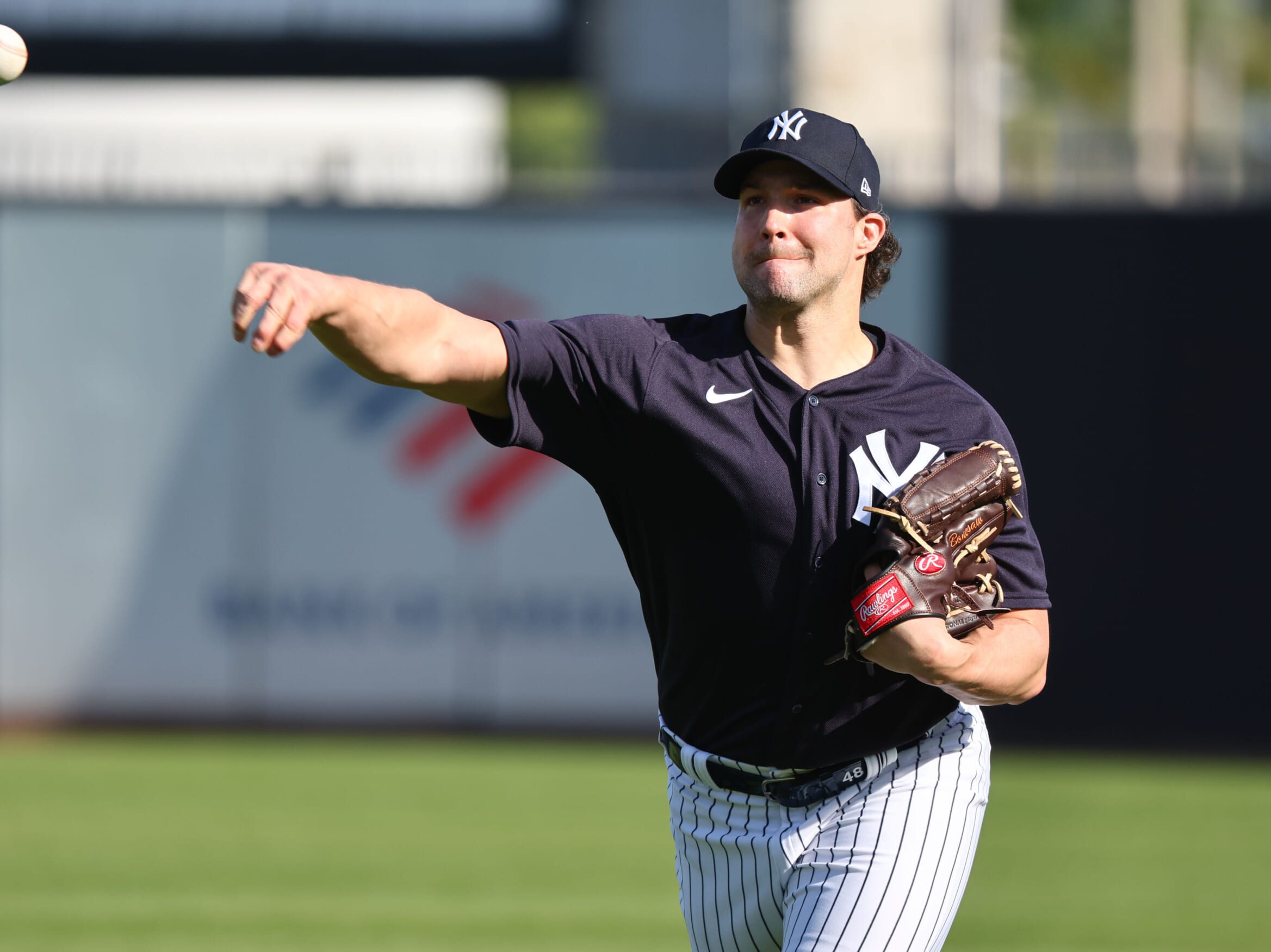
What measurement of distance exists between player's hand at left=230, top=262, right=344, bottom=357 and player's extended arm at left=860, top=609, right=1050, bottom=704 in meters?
1.24

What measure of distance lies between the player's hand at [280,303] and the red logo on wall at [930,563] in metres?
1.23

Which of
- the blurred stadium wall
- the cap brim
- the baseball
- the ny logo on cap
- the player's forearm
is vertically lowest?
the blurred stadium wall

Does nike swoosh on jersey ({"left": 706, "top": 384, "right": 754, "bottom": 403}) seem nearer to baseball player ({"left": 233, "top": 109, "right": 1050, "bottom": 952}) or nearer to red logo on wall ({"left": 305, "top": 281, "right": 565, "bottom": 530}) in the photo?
baseball player ({"left": 233, "top": 109, "right": 1050, "bottom": 952})

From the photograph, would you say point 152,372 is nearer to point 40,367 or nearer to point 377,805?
point 40,367

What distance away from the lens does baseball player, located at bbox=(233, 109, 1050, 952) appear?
3.57m

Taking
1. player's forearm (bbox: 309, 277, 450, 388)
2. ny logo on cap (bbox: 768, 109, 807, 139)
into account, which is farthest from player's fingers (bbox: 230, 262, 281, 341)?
ny logo on cap (bbox: 768, 109, 807, 139)

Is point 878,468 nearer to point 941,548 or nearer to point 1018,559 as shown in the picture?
point 941,548

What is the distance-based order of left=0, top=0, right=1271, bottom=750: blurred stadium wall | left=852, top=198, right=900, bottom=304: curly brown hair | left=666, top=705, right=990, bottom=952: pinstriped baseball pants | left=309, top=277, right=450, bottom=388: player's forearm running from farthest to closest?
left=0, top=0, right=1271, bottom=750: blurred stadium wall
left=852, top=198, right=900, bottom=304: curly brown hair
left=666, top=705, right=990, bottom=952: pinstriped baseball pants
left=309, top=277, right=450, bottom=388: player's forearm

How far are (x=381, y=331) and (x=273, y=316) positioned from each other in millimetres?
307

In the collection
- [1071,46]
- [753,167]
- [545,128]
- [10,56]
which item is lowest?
[753,167]

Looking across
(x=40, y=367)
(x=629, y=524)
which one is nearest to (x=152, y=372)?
(x=40, y=367)

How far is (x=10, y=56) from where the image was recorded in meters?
3.74

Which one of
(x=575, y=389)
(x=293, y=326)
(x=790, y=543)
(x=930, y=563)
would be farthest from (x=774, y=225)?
(x=293, y=326)

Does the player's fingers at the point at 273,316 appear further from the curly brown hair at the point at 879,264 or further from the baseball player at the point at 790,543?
the curly brown hair at the point at 879,264
